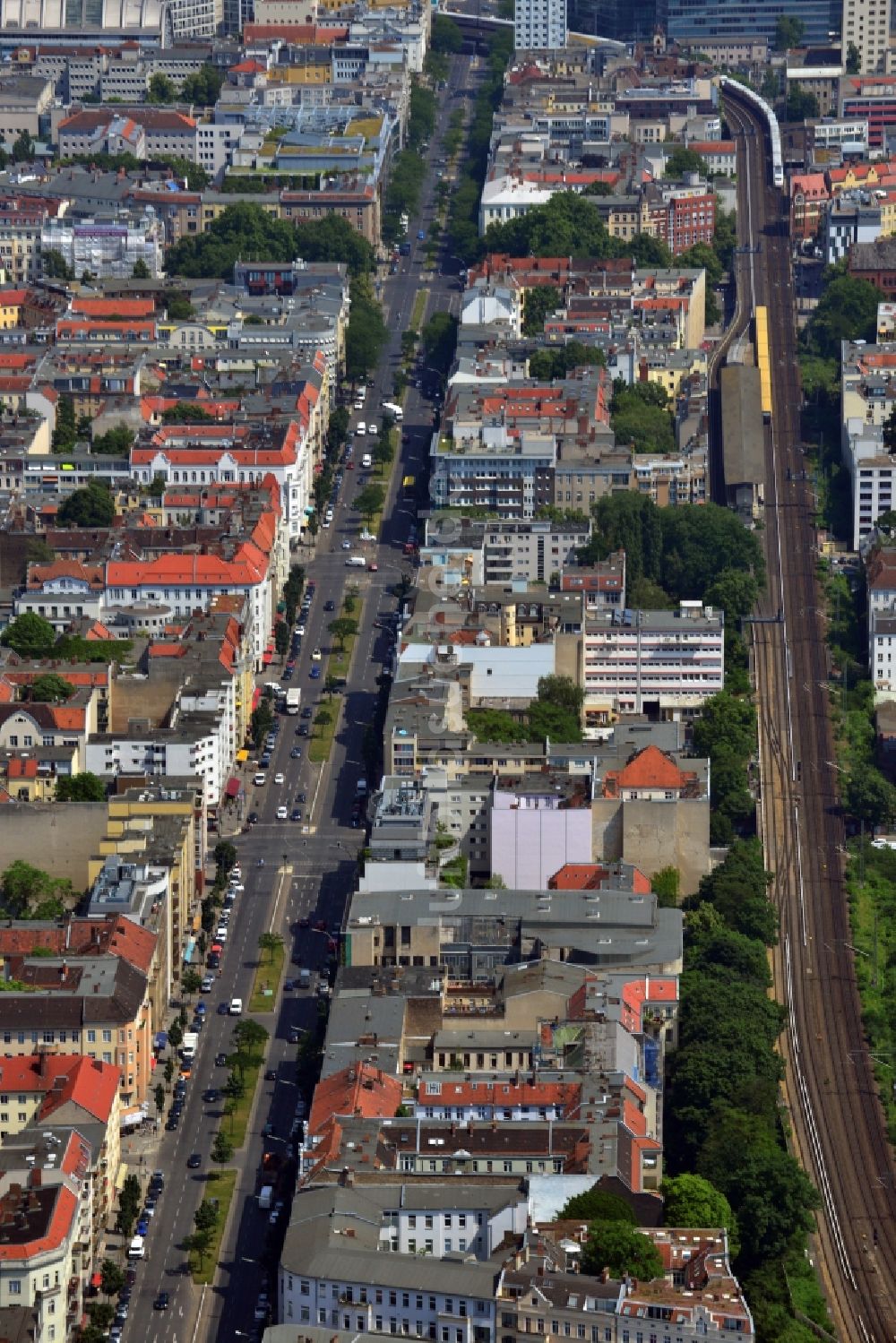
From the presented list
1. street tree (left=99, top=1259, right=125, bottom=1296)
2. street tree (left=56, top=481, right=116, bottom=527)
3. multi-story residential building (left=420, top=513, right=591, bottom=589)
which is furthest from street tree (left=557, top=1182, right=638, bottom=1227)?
street tree (left=56, top=481, right=116, bottom=527)

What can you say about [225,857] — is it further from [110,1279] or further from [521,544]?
[110,1279]

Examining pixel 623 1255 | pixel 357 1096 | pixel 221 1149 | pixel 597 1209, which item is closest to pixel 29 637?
pixel 221 1149

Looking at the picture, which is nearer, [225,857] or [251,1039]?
[251,1039]

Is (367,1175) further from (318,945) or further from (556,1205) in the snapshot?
(318,945)

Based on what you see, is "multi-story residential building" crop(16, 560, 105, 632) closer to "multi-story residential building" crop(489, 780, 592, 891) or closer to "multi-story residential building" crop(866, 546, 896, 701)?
"multi-story residential building" crop(489, 780, 592, 891)

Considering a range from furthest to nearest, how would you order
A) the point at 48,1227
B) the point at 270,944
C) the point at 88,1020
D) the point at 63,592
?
the point at 63,592 < the point at 270,944 < the point at 88,1020 < the point at 48,1227

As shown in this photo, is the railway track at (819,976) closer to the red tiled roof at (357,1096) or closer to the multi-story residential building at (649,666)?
the multi-story residential building at (649,666)
